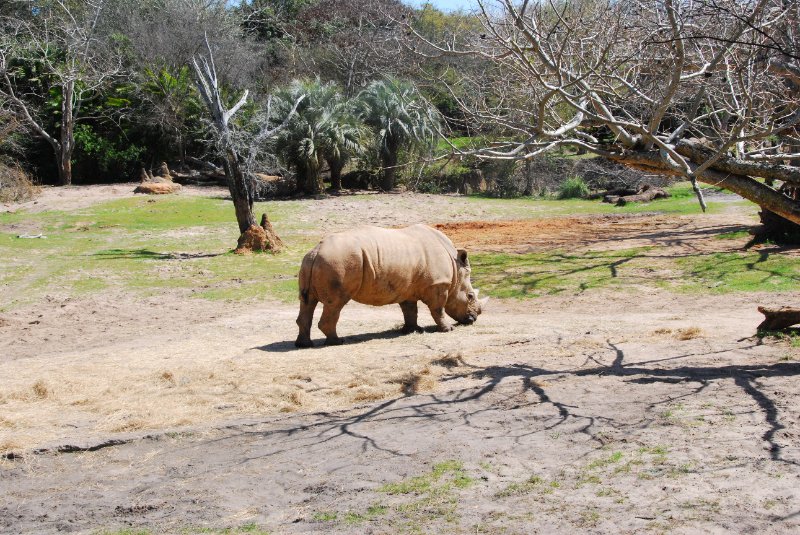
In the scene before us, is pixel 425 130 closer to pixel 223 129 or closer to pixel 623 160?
pixel 223 129

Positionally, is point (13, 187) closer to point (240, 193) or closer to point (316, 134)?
point (316, 134)

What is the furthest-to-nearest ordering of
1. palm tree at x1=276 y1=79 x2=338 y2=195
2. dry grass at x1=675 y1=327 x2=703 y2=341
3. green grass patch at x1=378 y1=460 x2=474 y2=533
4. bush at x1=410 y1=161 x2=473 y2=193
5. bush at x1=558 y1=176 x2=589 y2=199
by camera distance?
1. bush at x1=410 y1=161 x2=473 y2=193
2. bush at x1=558 y1=176 x2=589 y2=199
3. palm tree at x1=276 y1=79 x2=338 y2=195
4. dry grass at x1=675 y1=327 x2=703 y2=341
5. green grass patch at x1=378 y1=460 x2=474 y2=533

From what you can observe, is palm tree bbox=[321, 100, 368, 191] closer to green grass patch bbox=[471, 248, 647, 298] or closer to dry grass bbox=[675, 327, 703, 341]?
green grass patch bbox=[471, 248, 647, 298]

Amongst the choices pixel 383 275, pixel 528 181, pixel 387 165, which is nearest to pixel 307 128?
pixel 387 165

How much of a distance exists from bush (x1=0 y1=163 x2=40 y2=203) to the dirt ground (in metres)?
19.3

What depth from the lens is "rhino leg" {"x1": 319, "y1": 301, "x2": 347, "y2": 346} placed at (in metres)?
11.6

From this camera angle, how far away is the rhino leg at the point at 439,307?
1252cm

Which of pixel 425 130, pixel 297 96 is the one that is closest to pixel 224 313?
pixel 297 96

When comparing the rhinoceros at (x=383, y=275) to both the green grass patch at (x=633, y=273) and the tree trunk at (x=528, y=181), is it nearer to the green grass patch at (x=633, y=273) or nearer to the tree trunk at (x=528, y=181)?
the green grass patch at (x=633, y=273)

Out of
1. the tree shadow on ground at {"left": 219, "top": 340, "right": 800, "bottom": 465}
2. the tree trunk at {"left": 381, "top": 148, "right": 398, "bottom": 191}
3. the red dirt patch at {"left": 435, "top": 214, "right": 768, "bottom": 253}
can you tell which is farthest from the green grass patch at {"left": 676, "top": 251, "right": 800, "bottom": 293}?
the tree trunk at {"left": 381, "top": 148, "right": 398, "bottom": 191}

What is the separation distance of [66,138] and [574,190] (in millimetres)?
21065

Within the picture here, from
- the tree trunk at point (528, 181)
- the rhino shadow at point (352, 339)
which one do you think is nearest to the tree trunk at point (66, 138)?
the tree trunk at point (528, 181)

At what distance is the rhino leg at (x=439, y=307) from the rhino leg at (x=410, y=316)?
224 millimetres

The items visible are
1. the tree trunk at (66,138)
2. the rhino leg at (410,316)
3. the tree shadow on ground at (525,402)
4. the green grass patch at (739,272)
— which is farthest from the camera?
the tree trunk at (66,138)
